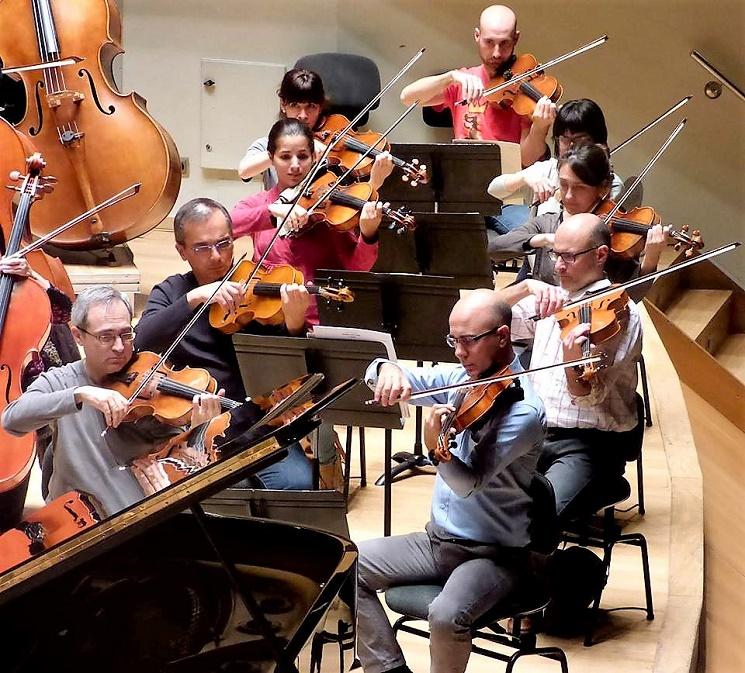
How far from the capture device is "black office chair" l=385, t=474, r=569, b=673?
234 cm

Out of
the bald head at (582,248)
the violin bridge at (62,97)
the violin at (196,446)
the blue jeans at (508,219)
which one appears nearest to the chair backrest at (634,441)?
the bald head at (582,248)

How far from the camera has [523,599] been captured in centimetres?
235

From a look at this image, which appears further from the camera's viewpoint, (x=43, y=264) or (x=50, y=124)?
(x=50, y=124)

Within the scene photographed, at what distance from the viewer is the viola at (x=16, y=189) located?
2969 mm

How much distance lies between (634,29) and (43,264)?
3.53 m

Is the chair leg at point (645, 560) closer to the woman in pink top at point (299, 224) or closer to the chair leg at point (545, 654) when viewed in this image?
the chair leg at point (545, 654)

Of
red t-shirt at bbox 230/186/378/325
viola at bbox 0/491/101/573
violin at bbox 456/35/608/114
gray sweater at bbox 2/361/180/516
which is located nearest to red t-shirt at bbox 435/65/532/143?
violin at bbox 456/35/608/114

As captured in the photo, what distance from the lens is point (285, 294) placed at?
2.91 m

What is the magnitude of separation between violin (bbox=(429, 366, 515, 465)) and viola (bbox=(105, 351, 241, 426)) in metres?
0.50

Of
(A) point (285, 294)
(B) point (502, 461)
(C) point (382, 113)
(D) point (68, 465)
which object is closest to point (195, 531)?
(D) point (68, 465)

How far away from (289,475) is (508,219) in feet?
5.15

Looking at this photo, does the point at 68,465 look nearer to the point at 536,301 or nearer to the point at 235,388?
the point at 235,388

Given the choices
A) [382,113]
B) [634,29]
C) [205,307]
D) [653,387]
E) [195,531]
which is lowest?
[653,387]

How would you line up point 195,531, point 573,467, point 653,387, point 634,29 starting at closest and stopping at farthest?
point 195,531 < point 573,467 < point 653,387 < point 634,29
